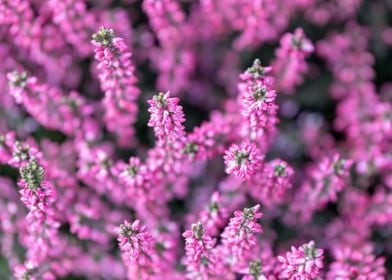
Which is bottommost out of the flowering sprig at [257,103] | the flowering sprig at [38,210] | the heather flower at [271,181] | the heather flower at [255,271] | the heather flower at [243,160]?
the heather flower at [255,271]

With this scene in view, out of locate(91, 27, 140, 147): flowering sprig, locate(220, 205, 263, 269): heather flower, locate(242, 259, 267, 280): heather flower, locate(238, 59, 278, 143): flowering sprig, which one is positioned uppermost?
locate(91, 27, 140, 147): flowering sprig

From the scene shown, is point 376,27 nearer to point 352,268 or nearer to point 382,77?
point 382,77

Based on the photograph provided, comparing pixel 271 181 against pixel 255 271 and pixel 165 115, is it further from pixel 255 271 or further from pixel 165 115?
pixel 165 115

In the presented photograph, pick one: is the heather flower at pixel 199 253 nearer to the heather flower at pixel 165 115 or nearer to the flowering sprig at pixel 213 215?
the flowering sprig at pixel 213 215

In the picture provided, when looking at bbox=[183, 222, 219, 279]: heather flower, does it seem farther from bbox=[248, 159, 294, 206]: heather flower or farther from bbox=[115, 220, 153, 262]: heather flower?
bbox=[248, 159, 294, 206]: heather flower

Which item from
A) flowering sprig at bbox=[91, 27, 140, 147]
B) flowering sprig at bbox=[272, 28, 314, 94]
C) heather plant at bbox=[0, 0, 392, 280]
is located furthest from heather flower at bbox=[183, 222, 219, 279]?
flowering sprig at bbox=[272, 28, 314, 94]

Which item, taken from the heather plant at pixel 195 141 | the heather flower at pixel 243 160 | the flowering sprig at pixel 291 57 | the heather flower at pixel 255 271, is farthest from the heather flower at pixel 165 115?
the flowering sprig at pixel 291 57
